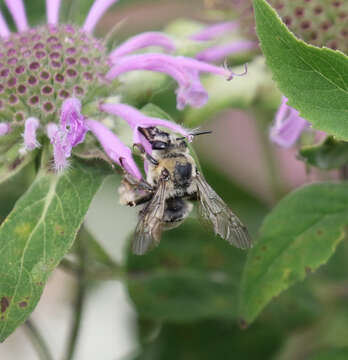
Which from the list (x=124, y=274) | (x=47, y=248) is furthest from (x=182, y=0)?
(x=47, y=248)

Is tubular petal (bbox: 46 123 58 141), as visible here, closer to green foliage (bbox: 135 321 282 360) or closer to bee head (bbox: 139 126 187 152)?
bee head (bbox: 139 126 187 152)

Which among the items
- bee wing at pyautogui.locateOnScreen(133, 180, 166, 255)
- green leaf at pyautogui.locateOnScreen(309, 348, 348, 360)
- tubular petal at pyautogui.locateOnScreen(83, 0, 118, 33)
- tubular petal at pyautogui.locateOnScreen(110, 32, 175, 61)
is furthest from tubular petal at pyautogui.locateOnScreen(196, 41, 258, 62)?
green leaf at pyautogui.locateOnScreen(309, 348, 348, 360)

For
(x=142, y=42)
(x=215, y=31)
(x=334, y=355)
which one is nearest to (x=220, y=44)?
(x=215, y=31)

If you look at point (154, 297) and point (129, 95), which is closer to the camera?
point (129, 95)

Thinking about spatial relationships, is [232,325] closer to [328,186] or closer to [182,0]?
[328,186]

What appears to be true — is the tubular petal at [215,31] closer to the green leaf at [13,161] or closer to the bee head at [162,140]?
the bee head at [162,140]
